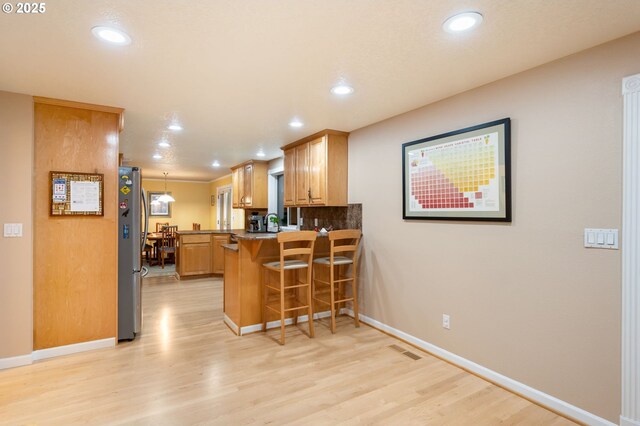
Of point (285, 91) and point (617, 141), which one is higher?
point (285, 91)

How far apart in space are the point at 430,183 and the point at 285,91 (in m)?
1.56

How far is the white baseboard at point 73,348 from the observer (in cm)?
286

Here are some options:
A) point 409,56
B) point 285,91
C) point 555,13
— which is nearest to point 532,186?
point 555,13

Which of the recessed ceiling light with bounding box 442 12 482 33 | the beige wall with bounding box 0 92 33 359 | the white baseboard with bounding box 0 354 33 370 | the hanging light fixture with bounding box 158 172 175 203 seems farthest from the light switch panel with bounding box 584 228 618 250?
the hanging light fixture with bounding box 158 172 175 203

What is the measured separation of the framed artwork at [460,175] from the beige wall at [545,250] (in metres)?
0.08

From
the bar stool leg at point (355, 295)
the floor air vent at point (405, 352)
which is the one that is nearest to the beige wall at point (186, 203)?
the bar stool leg at point (355, 295)

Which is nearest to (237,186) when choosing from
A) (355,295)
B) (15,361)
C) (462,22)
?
(355,295)

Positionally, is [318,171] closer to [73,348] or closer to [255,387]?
[255,387]

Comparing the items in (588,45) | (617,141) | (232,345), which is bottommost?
(232,345)

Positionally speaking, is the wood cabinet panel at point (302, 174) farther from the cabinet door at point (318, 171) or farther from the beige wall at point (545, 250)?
the beige wall at point (545, 250)

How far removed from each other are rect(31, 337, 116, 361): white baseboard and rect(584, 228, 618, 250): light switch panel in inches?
158

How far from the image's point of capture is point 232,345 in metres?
3.22

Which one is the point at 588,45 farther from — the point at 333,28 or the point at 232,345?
the point at 232,345

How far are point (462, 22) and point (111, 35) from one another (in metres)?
1.98
